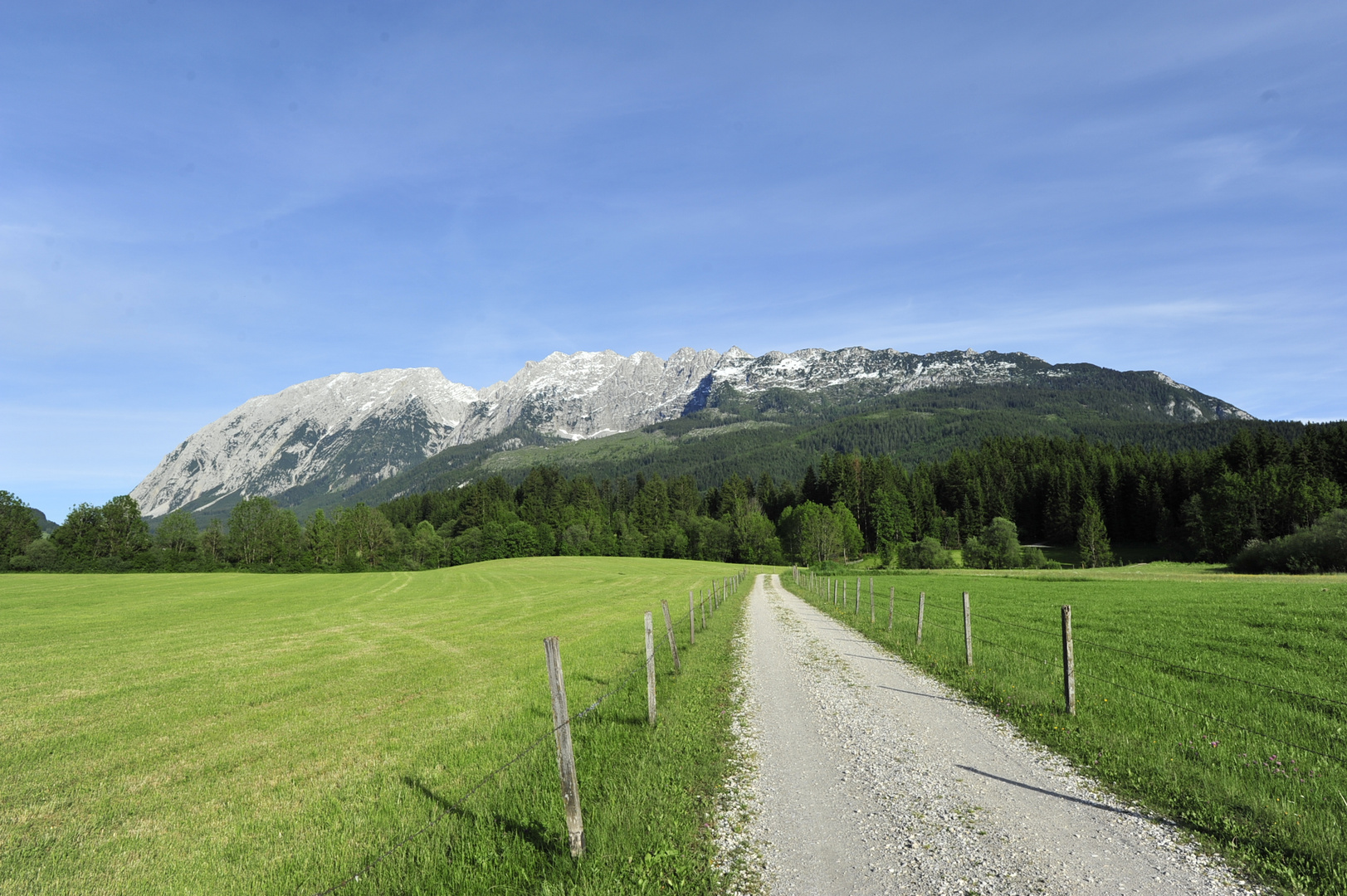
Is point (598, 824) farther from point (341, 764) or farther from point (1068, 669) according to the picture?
point (1068, 669)

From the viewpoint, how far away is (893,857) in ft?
22.2

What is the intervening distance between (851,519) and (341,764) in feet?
406

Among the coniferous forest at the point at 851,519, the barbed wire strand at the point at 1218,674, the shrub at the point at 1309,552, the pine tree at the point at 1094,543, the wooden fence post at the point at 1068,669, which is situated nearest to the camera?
the wooden fence post at the point at 1068,669

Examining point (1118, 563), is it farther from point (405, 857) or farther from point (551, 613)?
point (405, 857)

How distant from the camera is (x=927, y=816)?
7.85 metres

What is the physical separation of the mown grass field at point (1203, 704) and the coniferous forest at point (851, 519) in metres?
59.6

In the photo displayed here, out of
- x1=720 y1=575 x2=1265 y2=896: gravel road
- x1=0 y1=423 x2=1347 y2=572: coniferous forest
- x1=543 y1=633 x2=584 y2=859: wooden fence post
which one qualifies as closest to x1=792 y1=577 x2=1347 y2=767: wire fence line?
x1=720 y1=575 x2=1265 y2=896: gravel road

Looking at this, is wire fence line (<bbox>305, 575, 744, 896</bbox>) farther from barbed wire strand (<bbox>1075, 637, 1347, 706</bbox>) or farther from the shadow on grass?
barbed wire strand (<bbox>1075, 637, 1347, 706</bbox>)

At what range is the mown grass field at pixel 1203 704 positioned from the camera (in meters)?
7.14

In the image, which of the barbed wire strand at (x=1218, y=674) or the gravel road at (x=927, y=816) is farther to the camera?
the barbed wire strand at (x=1218, y=674)

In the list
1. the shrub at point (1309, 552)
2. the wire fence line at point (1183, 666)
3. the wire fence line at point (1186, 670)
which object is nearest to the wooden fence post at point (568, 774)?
the wire fence line at point (1186, 670)

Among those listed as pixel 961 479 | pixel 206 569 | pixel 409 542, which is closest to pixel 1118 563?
pixel 961 479

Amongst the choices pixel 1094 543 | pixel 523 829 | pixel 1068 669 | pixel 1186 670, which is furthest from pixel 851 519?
pixel 523 829

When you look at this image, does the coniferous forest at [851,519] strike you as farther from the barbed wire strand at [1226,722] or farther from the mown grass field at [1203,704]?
the barbed wire strand at [1226,722]
